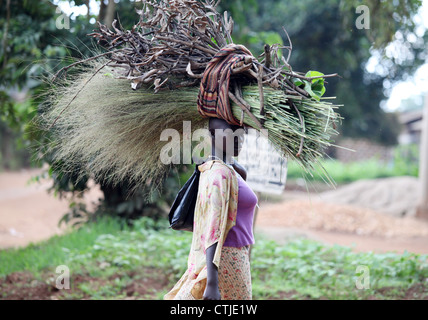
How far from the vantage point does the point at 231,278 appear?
2217 mm

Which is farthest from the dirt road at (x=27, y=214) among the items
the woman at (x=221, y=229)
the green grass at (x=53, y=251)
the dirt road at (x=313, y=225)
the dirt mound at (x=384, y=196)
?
the dirt mound at (x=384, y=196)

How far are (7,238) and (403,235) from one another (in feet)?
25.0

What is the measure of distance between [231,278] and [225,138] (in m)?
0.72

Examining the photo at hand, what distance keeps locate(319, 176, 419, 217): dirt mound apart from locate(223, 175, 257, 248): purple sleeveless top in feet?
28.5

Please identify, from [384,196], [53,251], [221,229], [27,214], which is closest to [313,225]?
[384,196]

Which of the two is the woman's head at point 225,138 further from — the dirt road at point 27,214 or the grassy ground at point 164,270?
the dirt road at point 27,214

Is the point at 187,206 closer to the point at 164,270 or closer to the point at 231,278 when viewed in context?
the point at 231,278

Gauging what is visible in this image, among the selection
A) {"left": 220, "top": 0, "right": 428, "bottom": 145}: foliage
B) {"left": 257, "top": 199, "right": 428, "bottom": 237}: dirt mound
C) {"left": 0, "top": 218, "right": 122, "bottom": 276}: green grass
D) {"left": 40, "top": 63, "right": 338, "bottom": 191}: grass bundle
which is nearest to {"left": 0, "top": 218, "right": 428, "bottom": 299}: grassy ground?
{"left": 0, "top": 218, "right": 122, "bottom": 276}: green grass

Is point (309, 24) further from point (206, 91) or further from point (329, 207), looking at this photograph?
point (206, 91)

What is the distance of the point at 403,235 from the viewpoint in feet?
27.3

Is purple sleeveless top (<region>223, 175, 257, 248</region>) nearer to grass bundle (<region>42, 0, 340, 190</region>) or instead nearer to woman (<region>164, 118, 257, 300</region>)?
woman (<region>164, 118, 257, 300</region>)

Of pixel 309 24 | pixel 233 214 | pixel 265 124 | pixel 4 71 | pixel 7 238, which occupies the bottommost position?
pixel 7 238

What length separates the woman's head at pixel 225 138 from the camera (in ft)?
7.50
